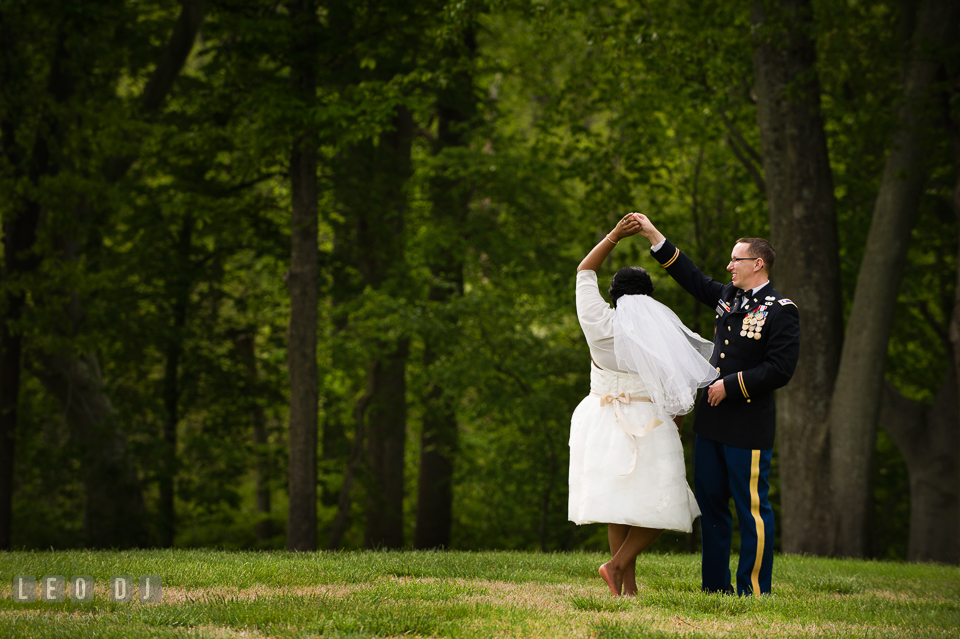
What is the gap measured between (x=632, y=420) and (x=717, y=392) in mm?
540

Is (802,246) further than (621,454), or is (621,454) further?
(802,246)

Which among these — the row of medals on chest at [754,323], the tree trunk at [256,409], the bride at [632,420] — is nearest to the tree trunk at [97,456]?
the tree trunk at [256,409]

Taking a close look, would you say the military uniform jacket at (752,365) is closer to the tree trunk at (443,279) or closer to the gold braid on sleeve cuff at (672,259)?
the gold braid on sleeve cuff at (672,259)

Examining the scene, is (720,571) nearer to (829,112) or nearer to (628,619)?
(628,619)

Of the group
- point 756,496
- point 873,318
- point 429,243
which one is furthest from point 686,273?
point 429,243

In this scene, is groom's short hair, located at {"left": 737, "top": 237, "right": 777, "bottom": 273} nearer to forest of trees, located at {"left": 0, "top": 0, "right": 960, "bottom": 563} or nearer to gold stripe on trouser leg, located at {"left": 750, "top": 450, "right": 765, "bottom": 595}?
gold stripe on trouser leg, located at {"left": 750, "top": 450, "right": 765, "bottom": 595}

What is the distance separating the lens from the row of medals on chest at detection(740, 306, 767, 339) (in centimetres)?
483

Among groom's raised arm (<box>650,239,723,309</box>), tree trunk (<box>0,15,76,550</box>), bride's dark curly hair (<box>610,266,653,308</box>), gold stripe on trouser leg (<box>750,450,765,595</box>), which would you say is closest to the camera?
gold stripe on trouser leg (<box>750,450,765,595</box>)

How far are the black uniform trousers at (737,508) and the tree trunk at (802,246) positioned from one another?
223 inches

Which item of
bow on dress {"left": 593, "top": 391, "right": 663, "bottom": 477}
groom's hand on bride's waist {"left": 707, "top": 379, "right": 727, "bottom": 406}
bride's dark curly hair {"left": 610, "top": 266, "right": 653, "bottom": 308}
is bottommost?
bow on dress {"left": 593, "top": 391, "right": 663, "bottom": 477}

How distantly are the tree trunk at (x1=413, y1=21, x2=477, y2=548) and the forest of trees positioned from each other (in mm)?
78

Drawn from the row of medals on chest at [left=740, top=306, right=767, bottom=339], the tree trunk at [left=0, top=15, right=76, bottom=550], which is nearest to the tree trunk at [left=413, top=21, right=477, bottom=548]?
the tree trunk at [left=0, top=15, right=76, bottom=550]

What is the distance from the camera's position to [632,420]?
187 inches

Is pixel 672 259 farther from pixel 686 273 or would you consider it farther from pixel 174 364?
pixel 174 364
